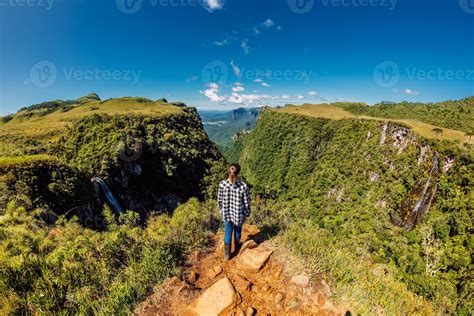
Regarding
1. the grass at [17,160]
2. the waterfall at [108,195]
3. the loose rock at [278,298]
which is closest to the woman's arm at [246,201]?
the loose rock at [278,298]

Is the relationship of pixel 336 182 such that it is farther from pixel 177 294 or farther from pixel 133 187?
pixel 177 294

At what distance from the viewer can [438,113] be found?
83.5 metres

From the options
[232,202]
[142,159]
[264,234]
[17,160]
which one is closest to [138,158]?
[142,159]

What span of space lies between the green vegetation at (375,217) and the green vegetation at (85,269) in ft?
10.0

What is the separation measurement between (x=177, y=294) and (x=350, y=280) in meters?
3.43

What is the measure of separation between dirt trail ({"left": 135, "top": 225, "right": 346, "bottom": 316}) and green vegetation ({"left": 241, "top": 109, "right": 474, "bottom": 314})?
50 cm

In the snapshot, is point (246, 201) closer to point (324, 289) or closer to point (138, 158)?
point (324, 289)

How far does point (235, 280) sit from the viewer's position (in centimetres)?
429

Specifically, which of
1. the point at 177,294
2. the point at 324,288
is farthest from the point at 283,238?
the point at 177,294

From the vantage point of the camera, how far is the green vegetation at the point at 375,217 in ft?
15.0

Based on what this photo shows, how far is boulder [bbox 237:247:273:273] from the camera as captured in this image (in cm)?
451

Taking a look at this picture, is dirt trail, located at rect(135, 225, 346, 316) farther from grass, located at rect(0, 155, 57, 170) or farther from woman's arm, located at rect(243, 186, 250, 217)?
grass, located at rect(0, 155, 57, 170)

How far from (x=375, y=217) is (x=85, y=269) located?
5710 centimetres

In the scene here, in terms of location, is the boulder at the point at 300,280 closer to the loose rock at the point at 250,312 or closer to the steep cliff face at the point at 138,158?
the loose rock at the point at 250,312
